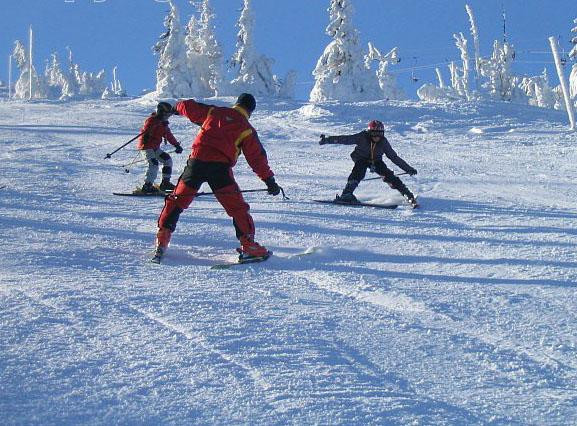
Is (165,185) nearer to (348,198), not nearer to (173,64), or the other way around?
(348,198)

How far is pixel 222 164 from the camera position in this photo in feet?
19.2

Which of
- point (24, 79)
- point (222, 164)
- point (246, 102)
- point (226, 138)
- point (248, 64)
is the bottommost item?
point (222, 164)

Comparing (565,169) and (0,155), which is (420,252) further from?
(0,155)

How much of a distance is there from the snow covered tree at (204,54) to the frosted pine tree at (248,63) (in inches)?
66.8

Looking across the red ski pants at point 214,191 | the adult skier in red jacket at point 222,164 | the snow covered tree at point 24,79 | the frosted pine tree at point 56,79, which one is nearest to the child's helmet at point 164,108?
the adult skier in red jacket at point 222,164

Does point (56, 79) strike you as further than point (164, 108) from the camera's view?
Yes

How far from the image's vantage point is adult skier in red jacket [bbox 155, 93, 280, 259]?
19.0ft

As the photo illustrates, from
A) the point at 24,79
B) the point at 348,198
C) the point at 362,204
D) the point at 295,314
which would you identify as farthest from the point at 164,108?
the point at 24,79

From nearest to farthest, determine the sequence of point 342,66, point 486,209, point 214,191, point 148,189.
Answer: point 214,191 → point 486,209 → point 148,189 → point 342,66

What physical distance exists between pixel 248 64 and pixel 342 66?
9749 millimetres

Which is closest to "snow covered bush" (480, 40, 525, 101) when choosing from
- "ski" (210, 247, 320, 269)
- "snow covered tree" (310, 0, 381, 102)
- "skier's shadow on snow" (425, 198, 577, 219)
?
"snow covered tree" (310, 0, 381, 102)

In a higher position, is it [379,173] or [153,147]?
[153,147]

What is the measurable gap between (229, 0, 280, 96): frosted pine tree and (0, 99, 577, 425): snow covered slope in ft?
134

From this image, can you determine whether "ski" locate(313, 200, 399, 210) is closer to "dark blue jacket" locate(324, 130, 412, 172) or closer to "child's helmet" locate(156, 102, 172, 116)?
"dark blue jacket" locate(324, 130, 412, 172)
